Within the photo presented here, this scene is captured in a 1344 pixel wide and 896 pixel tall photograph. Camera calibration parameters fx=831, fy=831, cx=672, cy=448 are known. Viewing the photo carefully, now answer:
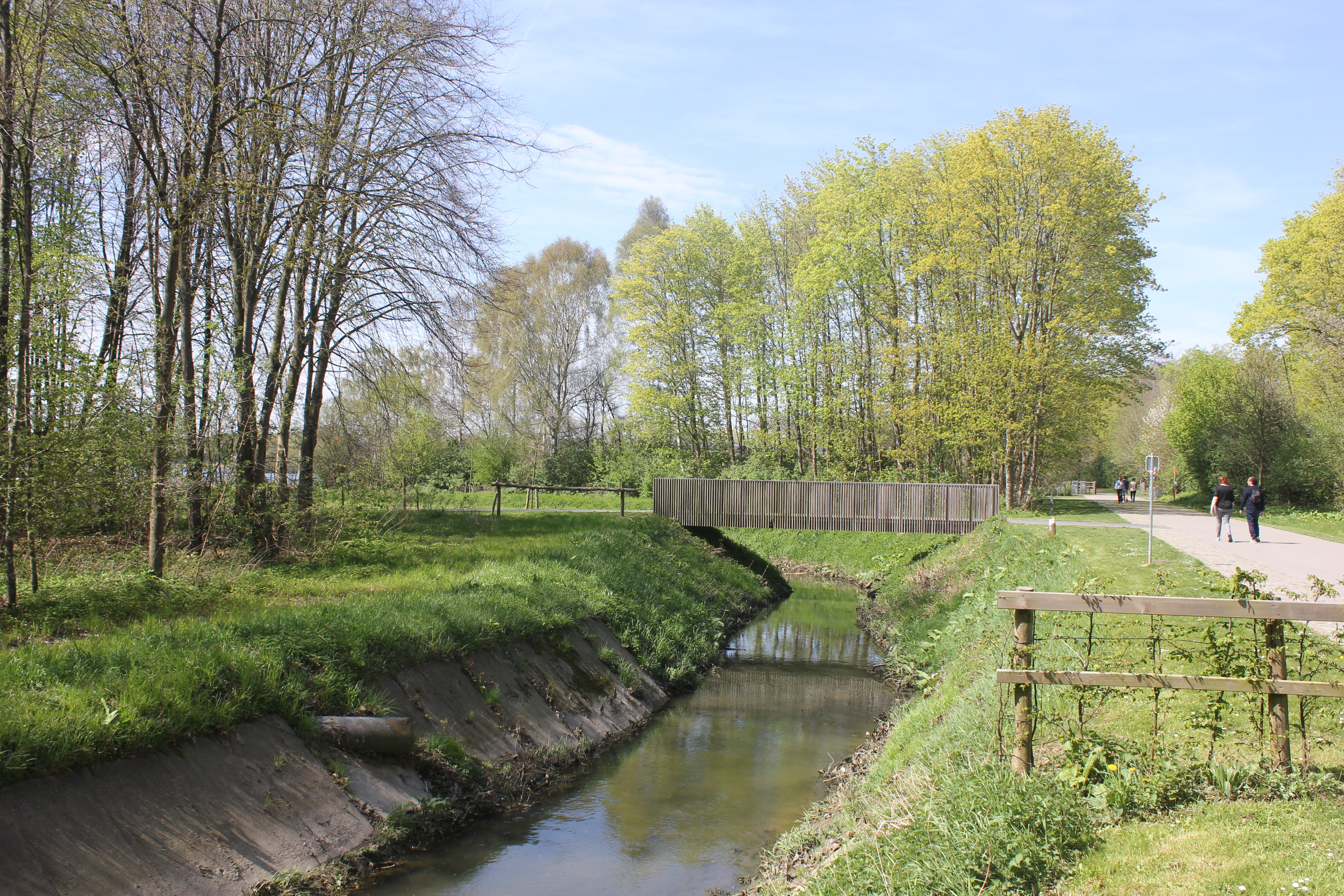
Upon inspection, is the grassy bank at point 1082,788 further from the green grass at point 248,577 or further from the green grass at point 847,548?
the green grass at point 847,548

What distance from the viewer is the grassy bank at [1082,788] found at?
177 inches

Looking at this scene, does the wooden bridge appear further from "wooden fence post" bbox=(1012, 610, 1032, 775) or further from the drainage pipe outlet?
"wooden fence post" bbox=(1012, 610, 1032, 775)

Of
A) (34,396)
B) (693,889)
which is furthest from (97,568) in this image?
(693,889)

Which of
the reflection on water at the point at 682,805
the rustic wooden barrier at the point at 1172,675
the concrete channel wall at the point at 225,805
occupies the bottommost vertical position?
the reflection on water at the point at 682,805

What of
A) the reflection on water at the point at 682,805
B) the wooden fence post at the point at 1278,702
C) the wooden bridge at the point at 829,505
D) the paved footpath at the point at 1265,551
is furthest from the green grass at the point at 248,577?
the paved footpath at the point at 1265,551

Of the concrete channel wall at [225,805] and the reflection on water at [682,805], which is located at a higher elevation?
the concrete channel wall at [225,805]

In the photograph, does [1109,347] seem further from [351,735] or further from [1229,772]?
[351,735]

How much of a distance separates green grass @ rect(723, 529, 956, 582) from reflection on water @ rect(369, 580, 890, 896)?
37.2 feet

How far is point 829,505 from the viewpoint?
2320 cm

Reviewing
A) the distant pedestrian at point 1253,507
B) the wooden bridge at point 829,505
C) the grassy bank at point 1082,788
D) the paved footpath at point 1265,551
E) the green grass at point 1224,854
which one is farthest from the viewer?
the wooden bridge at point 829,505

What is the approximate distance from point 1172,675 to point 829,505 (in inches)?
706

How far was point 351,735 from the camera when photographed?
713cm

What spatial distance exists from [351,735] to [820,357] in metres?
26.9

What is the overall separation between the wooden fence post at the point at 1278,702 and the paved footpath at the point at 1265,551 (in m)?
2.91
